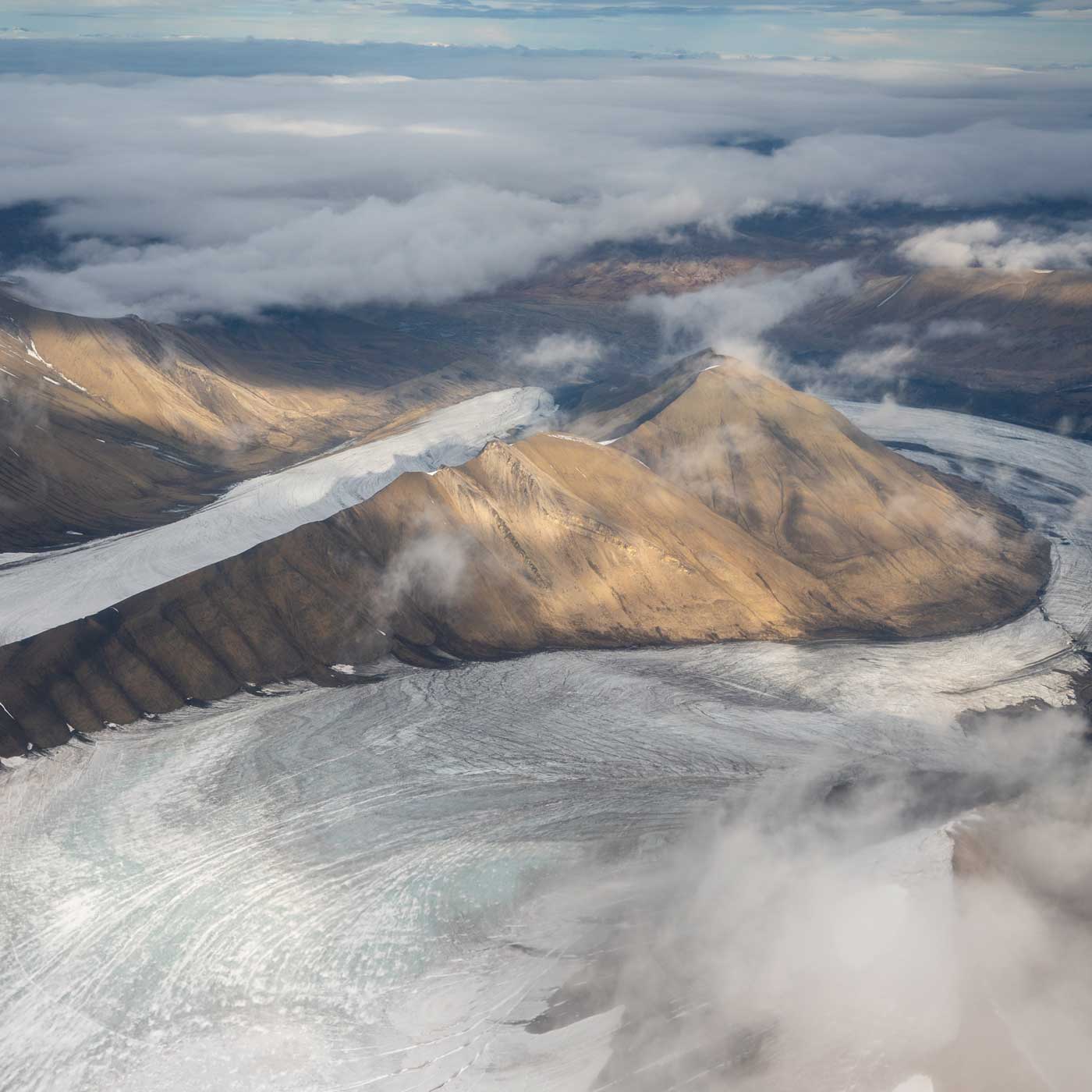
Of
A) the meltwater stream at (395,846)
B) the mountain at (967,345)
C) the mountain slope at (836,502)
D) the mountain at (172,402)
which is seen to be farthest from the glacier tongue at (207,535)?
the mountain at (967,345)

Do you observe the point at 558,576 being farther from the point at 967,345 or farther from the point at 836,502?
the point at 967,345

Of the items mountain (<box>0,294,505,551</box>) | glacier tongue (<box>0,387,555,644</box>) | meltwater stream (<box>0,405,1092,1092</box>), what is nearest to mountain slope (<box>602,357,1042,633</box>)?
meltwater stream (<box>0,405,1092,1092</box>)

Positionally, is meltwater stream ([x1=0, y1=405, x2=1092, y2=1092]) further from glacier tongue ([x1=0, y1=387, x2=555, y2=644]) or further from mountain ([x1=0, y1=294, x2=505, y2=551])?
mountain ([x1=0, y1=294, x2=505, y2=551])

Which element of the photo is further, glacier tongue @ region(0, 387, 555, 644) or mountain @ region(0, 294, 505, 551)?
mountain @ region(0, 294, 505, 551)

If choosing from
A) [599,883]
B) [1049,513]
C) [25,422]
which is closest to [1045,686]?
[599,883]

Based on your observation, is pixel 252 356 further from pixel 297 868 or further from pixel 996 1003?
pixel 996 1003
